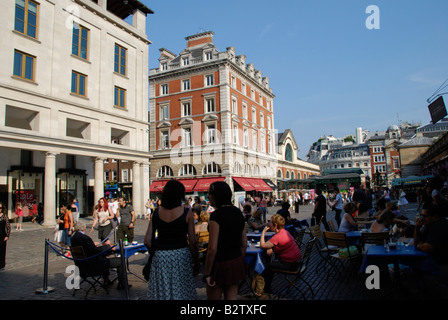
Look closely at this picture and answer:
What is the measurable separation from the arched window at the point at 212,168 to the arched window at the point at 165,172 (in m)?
4.62

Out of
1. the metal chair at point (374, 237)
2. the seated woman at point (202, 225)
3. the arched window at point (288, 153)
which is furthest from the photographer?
the arched window at point (288, 153)

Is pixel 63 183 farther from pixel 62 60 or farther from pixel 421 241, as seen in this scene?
pixel 421 241

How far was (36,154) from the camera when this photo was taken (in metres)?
22.8

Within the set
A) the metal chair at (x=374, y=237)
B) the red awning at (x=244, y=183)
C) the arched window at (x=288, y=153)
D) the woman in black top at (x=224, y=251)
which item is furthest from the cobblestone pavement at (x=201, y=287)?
the arched window at (x=288, y=153)

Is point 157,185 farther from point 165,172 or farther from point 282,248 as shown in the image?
point 282,248

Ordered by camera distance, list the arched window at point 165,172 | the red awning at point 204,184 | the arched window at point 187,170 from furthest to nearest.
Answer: the arched window at point 165,172 < the arched window at point 187,170 < the red awning at point 204,184

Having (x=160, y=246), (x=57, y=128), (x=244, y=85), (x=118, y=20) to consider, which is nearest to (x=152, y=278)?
(x=160, y=246)

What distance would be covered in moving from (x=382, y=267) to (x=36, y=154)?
2352 cm

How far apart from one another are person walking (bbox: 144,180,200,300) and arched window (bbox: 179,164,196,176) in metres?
33.4

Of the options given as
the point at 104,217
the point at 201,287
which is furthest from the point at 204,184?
the point at 201,287

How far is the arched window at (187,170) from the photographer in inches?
1466

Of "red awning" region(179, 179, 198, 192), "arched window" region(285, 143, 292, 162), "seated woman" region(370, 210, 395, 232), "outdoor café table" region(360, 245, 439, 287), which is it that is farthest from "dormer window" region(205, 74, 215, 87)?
"outdoor café table" region(360, 245, 439, 287)

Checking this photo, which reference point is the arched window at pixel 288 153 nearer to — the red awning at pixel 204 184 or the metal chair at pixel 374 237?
the red awning at pixel 204 184

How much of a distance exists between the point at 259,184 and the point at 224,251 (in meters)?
36.7
